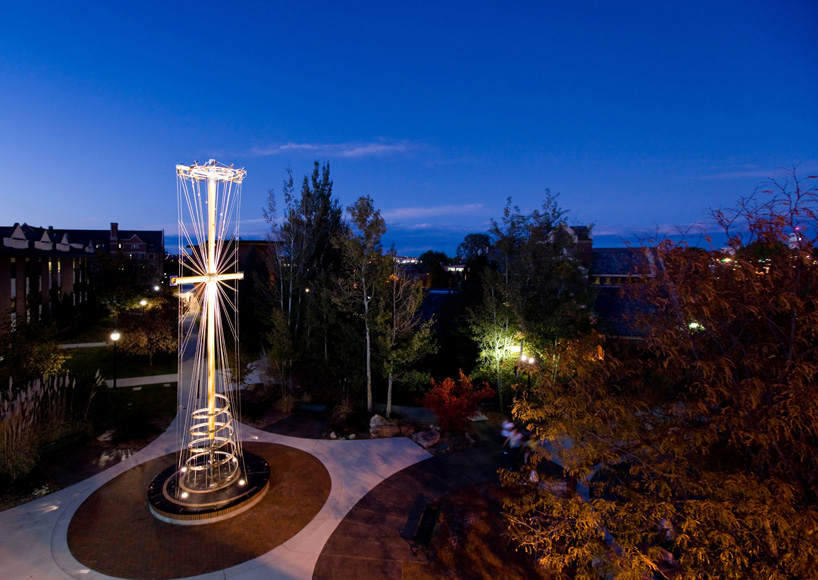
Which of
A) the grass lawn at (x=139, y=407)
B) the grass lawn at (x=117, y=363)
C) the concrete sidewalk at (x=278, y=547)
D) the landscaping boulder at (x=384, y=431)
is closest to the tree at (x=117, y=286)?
the grass lawn at (x=117, y=363)

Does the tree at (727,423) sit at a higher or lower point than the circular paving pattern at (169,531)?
higher

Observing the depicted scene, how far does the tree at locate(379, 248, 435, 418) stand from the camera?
17.0 metres

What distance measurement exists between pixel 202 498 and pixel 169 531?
987 mm

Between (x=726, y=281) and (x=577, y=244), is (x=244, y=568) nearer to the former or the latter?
(x=726, y=281)

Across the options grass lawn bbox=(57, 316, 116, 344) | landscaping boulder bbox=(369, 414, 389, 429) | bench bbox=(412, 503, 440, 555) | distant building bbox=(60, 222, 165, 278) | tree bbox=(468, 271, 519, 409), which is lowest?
bench bbox=(412, 503, 440, 555)

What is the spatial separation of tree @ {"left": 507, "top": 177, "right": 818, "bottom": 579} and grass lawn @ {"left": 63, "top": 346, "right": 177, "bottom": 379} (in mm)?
23295

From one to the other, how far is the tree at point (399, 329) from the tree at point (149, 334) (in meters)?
15.0

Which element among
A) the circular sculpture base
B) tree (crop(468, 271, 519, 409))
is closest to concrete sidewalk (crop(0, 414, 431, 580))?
the circular sculpture base

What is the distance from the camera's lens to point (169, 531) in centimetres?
1002

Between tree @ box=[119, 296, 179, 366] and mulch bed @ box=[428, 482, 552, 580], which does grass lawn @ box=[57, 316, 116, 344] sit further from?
mulch bed @ box=[428, 482, 552, 580]

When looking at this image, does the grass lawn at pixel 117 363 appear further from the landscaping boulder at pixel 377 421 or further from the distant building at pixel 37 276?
the landscaping boulder at pixel 377 421

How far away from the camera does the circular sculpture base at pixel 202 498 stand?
10375mm

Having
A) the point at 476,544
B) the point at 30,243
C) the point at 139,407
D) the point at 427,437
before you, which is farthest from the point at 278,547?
the point at 30,243

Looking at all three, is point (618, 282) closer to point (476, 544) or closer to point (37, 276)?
point (476, 544)
